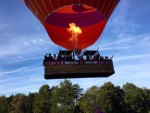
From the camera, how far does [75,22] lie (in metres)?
23.8

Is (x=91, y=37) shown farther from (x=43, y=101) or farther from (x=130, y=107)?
(x=130, y=107)

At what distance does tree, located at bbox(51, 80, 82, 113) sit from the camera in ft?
240

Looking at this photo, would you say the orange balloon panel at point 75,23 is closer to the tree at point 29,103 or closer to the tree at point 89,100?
the tree at point 89,100

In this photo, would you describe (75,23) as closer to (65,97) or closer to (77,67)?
(77,67)

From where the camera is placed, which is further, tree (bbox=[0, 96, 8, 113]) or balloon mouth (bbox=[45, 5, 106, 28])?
tree (bbox=[0, 96, 8, 113])

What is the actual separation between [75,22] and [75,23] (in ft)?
0.55

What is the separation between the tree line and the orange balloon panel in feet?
160

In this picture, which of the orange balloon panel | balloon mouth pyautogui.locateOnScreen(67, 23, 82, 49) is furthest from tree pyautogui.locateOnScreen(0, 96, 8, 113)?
balloon mouth pyautogui.locateOnScreen(67, 23, 82, 49)

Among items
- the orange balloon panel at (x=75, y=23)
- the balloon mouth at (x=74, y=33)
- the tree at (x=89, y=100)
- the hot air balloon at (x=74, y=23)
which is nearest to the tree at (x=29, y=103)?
the tree at (x=89, y=100)

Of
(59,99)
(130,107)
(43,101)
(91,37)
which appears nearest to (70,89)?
(59,99)

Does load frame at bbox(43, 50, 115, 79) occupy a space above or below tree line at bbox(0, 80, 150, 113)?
below

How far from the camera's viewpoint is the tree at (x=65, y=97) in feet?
240

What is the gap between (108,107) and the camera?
78.2m

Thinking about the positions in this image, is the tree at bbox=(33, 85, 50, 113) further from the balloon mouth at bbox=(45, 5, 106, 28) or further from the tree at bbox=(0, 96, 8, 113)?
the balloon mouth at bbox=(45, 5, 106, 28)
